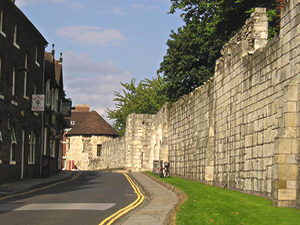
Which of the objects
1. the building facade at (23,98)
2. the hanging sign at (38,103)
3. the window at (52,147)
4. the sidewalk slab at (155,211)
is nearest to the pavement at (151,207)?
the sidewalk slab at (155,211)

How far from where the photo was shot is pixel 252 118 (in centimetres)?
1750

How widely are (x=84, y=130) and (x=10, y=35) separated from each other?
5243cm

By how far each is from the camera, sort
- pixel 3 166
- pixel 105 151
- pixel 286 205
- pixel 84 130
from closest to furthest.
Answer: pixel 286 205 → pixel 3 166 → pixel 105 151 → pixel 84 130

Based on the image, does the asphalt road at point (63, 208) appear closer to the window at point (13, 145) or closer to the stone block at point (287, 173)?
the stone block at point (287, 173)

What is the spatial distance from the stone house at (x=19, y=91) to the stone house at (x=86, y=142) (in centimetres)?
4421

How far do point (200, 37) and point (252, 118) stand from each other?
24.8 meters

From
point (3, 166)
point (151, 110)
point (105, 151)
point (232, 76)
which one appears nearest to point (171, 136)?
point (3, 166)

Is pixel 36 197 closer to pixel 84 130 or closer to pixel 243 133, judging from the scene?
pixel 243 133

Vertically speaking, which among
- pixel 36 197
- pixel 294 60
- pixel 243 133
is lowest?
pixel 36 197

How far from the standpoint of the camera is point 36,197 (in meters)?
19.8

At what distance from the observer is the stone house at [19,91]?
27.2 metres

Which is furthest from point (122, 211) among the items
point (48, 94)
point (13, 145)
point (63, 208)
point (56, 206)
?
point (48, 94)

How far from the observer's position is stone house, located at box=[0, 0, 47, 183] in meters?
27.2

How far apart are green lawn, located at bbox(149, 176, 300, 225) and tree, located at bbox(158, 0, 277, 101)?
53.6ft
